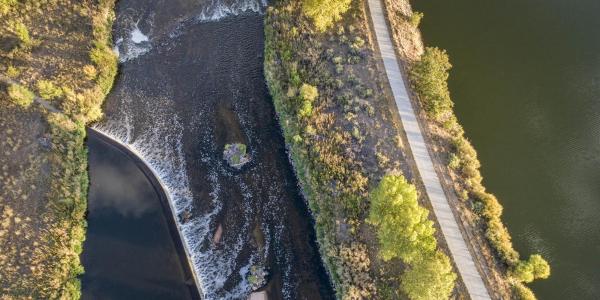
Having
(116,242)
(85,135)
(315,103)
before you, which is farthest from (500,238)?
(85,135)

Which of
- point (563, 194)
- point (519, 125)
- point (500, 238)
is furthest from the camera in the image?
point (519, 125)

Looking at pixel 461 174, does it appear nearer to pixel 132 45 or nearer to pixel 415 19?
pixel 415 19

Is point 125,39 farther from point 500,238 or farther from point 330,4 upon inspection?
point 500,238

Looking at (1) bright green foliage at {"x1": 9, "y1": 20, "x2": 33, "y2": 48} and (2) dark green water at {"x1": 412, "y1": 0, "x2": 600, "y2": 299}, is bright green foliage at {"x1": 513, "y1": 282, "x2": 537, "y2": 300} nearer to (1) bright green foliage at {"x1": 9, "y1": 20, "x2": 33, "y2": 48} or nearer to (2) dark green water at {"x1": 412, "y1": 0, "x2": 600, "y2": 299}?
(2) dark green water at {"x1": 412, "y1": 0, "x2": 600, "y2": 299}

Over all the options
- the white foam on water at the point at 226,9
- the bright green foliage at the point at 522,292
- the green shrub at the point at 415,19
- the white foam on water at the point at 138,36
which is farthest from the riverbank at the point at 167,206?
the green shrub at the point at 415,19

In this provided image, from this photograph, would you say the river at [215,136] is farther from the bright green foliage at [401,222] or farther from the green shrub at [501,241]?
the green shrub at [501,241]

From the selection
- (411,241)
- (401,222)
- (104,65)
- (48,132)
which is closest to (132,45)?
(104,65)
